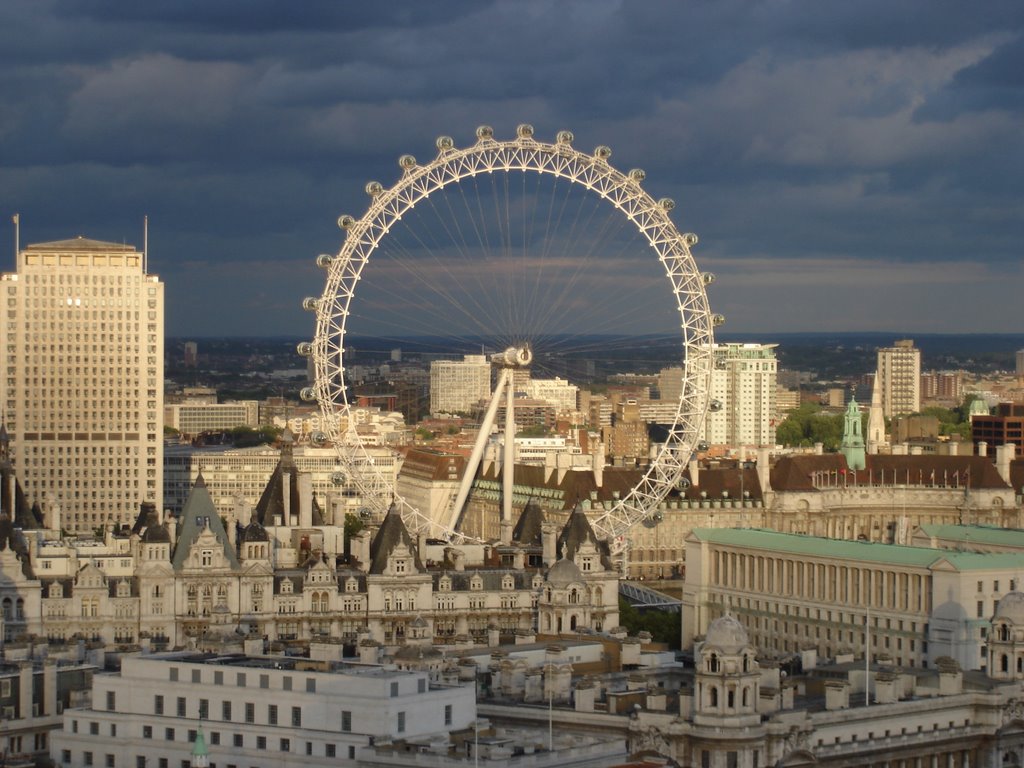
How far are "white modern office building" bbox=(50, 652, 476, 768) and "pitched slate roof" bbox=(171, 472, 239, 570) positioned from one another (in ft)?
167

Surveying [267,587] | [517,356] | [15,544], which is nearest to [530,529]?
[517,356]

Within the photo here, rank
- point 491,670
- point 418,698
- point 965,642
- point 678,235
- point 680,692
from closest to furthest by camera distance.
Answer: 1. point 418,698
2. point 680,692
3. point 491,670
4. point 965,642
5. point 678,235

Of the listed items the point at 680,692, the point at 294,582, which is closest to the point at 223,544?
the point at 294,582

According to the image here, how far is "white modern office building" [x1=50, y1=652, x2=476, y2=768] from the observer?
110m

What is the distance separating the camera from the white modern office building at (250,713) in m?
110

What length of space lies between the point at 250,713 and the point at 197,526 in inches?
2259

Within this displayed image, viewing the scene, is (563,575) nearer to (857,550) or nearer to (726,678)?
(857,550)

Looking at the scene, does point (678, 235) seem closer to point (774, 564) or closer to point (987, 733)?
point (774, 564)

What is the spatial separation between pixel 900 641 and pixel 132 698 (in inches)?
2457

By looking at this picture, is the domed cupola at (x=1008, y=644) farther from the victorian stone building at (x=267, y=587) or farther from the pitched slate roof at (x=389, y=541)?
the pitched slate roof at (x=389, y=541)

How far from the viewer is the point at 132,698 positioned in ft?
376

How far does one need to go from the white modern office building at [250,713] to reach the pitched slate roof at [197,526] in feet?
167

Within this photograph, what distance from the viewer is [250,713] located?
368ft

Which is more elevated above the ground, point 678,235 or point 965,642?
point 678,235
